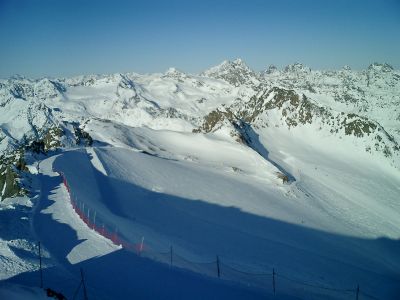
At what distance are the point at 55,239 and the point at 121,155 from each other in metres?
43.2

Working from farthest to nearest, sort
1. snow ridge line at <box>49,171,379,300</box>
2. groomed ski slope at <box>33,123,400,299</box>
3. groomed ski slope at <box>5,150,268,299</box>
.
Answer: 1. groomed ski slope at <box>33,123,400,299</box>
2. snow ridge line at <box>49,171,379,300</box>
3. groomed ski slope at <box>5,150,268,299</box>

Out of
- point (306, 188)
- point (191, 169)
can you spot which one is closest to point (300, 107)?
point (306, 188)

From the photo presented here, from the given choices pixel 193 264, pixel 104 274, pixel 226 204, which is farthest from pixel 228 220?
pixel 104 274

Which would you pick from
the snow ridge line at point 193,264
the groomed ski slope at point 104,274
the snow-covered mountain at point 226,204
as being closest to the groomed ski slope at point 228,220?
the snow-covered mountain at point 226,204

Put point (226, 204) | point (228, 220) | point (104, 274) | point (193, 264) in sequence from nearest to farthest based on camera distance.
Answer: point (104, 274)
point (193, 264)
point (228, 220)
point (226, 204)

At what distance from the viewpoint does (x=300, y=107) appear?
420ft

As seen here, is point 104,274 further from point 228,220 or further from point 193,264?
point 228,220

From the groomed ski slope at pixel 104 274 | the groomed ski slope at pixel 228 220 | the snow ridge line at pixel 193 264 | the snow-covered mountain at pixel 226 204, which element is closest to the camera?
the groomed ski slope at pixel 104 274

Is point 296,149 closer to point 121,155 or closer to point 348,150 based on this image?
point 348,150

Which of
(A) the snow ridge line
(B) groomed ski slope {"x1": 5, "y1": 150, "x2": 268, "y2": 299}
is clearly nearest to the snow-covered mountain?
(B) groomed ski slope {"x1": 5, "y1": 150, "x2": 268, "y2": 299}

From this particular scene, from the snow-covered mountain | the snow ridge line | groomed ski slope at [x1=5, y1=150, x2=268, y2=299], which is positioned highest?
groomed ski slope at [x1=5, y1=150, x2=268, y2=299]

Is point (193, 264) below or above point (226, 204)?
above

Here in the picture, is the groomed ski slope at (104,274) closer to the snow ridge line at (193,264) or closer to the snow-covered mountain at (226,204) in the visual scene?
the snow-covered mountain at (226,204)

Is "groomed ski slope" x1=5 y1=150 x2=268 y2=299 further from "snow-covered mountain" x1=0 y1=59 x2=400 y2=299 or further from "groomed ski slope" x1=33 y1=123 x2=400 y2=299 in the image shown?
"groomed ski slope" x1=33 y1=123 x2=400 y2=299
